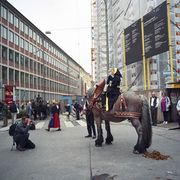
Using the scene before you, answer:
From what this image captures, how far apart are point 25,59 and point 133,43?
135 ft

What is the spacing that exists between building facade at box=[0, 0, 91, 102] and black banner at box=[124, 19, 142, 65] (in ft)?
51.3

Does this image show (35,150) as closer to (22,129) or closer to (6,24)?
(22,129)

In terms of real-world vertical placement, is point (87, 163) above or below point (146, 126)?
below

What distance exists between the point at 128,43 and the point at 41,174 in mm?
16597

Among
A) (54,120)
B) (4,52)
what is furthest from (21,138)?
(4,52)

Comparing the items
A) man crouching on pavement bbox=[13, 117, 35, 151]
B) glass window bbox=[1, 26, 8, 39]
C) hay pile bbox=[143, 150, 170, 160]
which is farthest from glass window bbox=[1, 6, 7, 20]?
hay pile bbox=[143, 150, 170, 160]

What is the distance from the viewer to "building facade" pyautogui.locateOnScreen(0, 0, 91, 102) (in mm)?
48000

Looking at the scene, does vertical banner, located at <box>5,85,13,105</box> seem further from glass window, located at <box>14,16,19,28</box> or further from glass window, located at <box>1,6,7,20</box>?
glass window, located at <box>14,16,19,28</box>

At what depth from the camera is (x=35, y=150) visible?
A: 8922 millimetres

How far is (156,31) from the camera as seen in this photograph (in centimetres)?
1730

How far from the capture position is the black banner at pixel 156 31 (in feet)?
53.9

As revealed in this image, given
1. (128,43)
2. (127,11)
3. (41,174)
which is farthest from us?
(127,11)

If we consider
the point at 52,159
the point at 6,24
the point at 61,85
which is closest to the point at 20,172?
the point at 52,159

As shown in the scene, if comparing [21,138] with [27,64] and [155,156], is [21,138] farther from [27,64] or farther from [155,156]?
[27,64]
